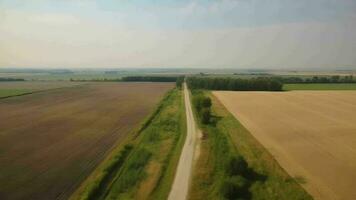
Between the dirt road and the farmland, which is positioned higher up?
the farmland

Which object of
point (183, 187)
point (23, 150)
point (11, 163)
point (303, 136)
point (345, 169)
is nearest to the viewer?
point (183, 187)

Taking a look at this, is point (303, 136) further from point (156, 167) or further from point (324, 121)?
point (156, 167)

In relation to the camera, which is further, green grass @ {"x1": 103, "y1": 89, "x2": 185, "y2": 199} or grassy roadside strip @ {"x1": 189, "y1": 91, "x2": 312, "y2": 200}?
green grass @ {"x1": 103, "y1": 89, "x2": 185, "y2": 199}

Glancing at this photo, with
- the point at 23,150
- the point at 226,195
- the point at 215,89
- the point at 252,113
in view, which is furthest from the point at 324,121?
the point at 215,89

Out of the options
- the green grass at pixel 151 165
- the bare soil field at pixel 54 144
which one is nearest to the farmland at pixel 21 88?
the bare soil field at pixel 54 144

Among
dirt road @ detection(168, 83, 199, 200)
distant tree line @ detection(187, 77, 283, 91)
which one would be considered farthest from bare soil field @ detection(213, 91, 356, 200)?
distant tree line @ detection(187, 77, 283, 91)

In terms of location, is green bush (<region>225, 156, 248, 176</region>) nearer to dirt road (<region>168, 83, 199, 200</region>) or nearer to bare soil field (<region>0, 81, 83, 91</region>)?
dirt road (<region>168, 83, 199, 200</region>)
